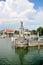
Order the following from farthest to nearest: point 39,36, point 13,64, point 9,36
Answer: point 9,36, point 39,36, point 13,64

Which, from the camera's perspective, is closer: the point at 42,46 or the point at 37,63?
the point at 37,63

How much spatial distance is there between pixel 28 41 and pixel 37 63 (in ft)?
11.4

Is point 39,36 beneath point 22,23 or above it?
beneath

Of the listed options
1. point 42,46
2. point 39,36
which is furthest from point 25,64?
point 39,36

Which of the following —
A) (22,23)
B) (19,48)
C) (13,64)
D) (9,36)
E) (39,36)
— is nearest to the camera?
(13,64)

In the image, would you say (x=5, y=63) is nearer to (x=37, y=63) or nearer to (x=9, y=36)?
→ (x=37, y=63)

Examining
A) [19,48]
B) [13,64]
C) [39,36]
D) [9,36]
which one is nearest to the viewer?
[13,64]

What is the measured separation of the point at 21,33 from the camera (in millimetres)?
8680

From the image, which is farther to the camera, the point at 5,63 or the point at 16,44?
the point at 16,44

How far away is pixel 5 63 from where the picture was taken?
5.24 metres

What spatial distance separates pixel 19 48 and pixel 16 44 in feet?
0.93

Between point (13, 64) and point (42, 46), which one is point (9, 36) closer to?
point (42, 46)

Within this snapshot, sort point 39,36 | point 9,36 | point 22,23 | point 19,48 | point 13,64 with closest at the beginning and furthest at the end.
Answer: point 13,64 < point 22,23 < point 19,48 < point 39,36 < point 9,36

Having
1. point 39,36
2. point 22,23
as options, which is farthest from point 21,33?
point 22,23
